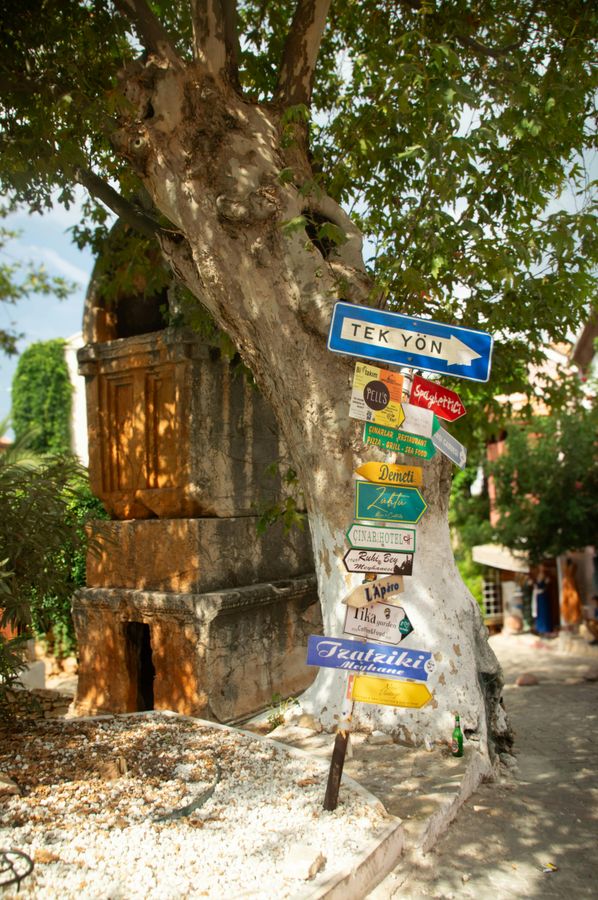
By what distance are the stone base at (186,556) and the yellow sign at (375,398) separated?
10.2ft

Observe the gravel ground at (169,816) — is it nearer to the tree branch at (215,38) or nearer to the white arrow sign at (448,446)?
the white arrow sign at (448,446)

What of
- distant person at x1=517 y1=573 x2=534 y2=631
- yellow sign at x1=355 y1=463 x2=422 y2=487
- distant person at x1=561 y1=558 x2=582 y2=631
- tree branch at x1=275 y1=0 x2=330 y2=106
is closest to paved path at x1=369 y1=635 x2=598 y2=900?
yellow sign at x1=355 y1=463 x2=422 y2=487

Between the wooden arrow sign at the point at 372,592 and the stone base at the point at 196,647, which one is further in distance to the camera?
the stone base at the point at 196,647

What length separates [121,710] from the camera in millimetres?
6949

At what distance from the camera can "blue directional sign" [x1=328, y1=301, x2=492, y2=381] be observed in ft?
13.3

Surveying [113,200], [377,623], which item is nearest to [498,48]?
[113,200]

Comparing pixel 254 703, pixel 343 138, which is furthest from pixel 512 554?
pixel 343 138

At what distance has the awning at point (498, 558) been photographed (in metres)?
16.1

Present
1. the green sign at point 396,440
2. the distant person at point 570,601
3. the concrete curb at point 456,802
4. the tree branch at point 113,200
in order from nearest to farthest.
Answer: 1. the concrete curb at point 456,802
2. the green sign at point 396,440
3. the tree branch at point 113,200
4. the distant person at point 570,601

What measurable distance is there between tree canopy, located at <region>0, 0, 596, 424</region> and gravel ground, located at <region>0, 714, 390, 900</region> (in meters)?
3.08

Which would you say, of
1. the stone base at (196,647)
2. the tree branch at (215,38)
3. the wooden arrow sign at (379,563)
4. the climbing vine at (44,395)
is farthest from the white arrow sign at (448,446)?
the climbing vine at (44,395)

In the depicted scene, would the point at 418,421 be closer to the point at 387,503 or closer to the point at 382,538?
the point at 387,503

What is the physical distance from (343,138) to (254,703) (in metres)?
4.90

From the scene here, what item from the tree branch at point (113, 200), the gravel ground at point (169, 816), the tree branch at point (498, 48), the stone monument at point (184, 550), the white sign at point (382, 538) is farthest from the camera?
the stone monument at point (184, 550)
